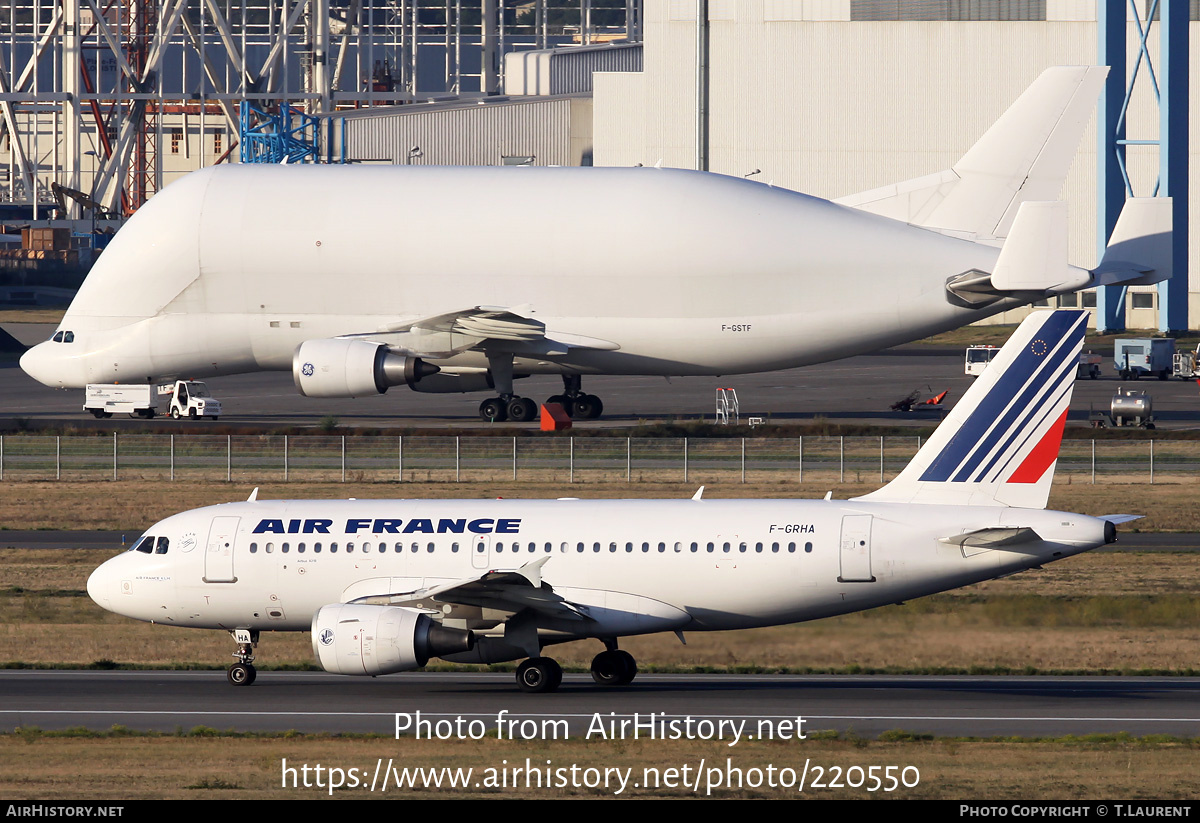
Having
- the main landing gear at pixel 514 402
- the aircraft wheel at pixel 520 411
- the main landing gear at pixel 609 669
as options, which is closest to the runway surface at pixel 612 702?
the main landing gear at pixel 609 669

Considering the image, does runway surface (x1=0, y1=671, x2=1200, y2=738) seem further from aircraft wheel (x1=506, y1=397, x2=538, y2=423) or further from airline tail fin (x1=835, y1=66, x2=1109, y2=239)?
airline tail fin (x1=835, y1=66, x2=1109, y2=239)

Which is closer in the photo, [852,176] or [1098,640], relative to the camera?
[1098,640]

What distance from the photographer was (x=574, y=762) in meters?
21.5

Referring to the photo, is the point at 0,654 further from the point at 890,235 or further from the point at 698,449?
the point at 890,235

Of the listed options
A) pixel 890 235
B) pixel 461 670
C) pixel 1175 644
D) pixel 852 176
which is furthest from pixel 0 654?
pixel 852 176

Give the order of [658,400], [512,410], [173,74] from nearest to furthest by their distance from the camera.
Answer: [512,410] → [658,400] → [173,74]

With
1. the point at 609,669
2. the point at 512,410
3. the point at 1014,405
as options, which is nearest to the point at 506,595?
the point at 609,669

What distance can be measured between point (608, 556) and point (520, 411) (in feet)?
101

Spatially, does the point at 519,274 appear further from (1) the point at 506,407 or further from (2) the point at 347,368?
(2) the point at 347,368

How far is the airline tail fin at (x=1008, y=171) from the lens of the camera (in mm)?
55594

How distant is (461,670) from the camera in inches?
1211

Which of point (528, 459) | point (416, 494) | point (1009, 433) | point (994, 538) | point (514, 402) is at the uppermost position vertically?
point (1009, 433)

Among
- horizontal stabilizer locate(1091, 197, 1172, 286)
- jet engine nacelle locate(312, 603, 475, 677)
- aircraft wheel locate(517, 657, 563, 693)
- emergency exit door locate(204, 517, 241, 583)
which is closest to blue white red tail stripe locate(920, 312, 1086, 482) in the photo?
aircraft wheel locate(517, 657, 563, 693)

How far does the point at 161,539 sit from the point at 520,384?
155ft
